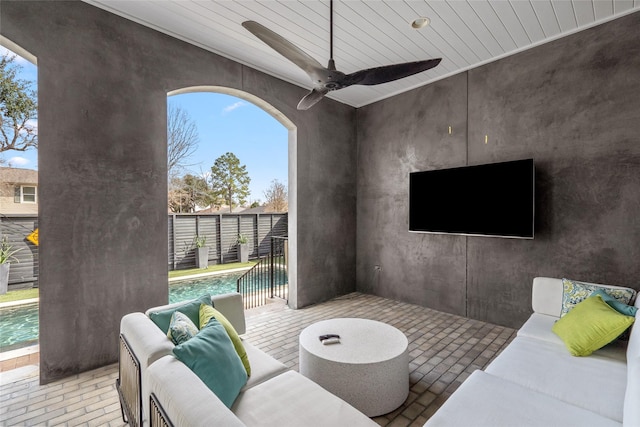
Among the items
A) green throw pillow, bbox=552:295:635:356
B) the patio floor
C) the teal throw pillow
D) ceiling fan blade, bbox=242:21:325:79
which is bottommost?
the patio floor

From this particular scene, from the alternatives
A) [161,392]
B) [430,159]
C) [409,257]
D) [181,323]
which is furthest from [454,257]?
[161,392]

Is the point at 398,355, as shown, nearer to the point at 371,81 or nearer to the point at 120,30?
the point at 371,81

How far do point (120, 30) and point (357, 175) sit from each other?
3.83 meters

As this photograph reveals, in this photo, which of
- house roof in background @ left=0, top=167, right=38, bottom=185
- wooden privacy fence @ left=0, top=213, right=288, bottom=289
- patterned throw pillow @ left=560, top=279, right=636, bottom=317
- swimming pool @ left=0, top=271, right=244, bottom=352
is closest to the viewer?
patterned throw pillow @ left=560, top=279, right=636, bottom=317

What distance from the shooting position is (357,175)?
5.43 m

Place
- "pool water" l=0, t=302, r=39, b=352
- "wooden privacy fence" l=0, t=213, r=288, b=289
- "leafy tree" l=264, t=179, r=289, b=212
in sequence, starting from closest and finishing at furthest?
"pool water" l=0, t=302, r=39, b=352 < "wooden privacy fence" l=0, t=213, r=288, b=289 < "leafy tree" l=264, t=179, r=289, b=212

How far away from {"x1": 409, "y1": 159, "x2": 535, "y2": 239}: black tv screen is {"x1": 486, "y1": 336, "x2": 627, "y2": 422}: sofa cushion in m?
1.55

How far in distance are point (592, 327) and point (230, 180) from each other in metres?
11.5

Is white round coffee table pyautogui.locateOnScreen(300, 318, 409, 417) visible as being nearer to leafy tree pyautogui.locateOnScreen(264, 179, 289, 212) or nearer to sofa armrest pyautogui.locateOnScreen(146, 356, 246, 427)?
sofa armrest pyautogui.locateOnScreen(146, 356, 246, 427)

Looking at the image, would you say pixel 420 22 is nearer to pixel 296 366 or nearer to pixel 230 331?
pixel 230 331

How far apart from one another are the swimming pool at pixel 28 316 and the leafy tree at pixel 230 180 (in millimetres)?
5347

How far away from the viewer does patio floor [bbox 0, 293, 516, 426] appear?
2.13 metres

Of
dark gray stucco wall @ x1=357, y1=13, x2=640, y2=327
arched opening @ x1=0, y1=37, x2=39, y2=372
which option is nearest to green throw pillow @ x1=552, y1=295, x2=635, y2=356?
dark gray stucco wall @ x1=357, y1=13, x2=640, y2=327

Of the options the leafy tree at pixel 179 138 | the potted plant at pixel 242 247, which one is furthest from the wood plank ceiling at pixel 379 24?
the leafy tree at pixel 179 138
